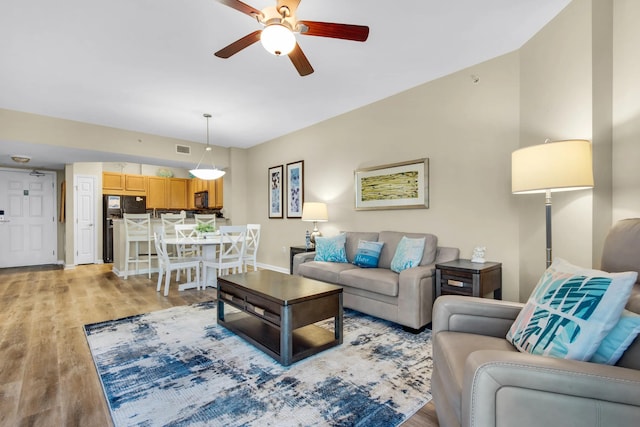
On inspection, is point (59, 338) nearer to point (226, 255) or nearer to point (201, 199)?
point (226, 255)

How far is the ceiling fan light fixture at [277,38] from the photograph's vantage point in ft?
6.31

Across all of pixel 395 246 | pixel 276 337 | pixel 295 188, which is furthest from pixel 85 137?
pixel 395 246

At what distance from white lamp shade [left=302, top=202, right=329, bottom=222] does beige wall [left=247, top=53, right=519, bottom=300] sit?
239 millimetres

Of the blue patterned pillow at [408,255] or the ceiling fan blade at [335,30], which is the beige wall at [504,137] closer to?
the blue patterned pillow at [408,255]

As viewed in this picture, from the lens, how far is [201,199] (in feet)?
25.8

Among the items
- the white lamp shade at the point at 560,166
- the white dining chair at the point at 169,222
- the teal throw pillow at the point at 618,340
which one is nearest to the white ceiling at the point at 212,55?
the white lamp shade at the point at 560,166

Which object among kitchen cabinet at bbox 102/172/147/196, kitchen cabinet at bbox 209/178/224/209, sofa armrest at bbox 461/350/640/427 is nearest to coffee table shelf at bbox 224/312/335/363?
sofa armrest at bbox 461/350/640/427

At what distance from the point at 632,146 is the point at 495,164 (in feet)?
3.72

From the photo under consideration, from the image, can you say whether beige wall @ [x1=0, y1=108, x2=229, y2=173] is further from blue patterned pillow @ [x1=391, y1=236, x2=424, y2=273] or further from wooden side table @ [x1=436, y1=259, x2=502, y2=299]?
wooden side table @ [x1=436, y1=259, x2=502, y2=299]

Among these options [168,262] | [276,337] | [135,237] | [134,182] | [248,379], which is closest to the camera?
[248,379]

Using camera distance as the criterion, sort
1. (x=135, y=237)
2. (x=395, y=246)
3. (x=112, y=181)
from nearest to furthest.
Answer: (x=395, y=246)
(x=135, y=237)
(x=112, y=181)

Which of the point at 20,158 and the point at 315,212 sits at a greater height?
the point at 20,158

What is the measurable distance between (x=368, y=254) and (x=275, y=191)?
9.66 feet

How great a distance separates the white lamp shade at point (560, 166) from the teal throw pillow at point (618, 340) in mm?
1093
